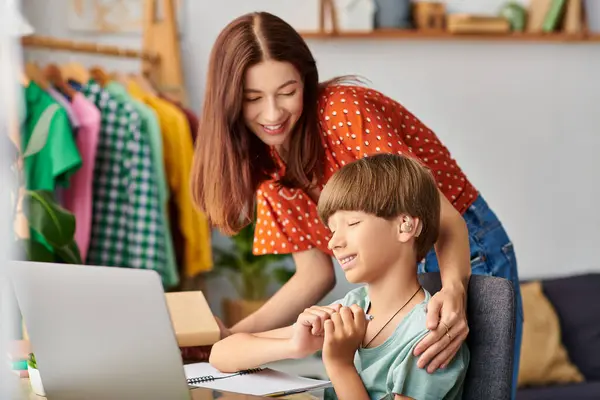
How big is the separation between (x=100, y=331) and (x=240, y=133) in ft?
2.14

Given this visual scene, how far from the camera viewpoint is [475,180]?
342 cm

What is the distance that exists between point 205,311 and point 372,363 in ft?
1.18

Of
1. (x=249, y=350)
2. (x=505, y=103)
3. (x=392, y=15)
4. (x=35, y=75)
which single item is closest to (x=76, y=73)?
(x=35, y=75)

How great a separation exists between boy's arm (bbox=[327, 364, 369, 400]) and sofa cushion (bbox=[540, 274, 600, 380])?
2.18 metres

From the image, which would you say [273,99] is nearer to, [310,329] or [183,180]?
[310,329]

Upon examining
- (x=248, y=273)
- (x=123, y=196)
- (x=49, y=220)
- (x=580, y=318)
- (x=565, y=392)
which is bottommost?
(x=565, y=392)

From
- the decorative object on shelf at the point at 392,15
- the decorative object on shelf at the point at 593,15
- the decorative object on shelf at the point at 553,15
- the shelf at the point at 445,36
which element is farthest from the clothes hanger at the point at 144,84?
the decorative object on shelf at the point at 593,15

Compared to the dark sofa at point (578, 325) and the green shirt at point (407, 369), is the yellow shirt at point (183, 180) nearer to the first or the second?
the dark sofa at point (578, 325)

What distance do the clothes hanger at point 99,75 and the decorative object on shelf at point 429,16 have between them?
117 cm

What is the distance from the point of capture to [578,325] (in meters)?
3.08

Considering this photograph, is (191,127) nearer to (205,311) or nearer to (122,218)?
(122,218)

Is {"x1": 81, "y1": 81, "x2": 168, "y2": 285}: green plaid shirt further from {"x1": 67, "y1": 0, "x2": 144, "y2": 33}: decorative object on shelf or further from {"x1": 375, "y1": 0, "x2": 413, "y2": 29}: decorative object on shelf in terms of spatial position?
{"x1": 375, "y1": 0, "x2": 413, "y2": 29}: decorative object on shelf

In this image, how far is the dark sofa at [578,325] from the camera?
2910mm

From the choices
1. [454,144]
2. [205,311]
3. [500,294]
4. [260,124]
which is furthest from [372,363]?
[454,144]
